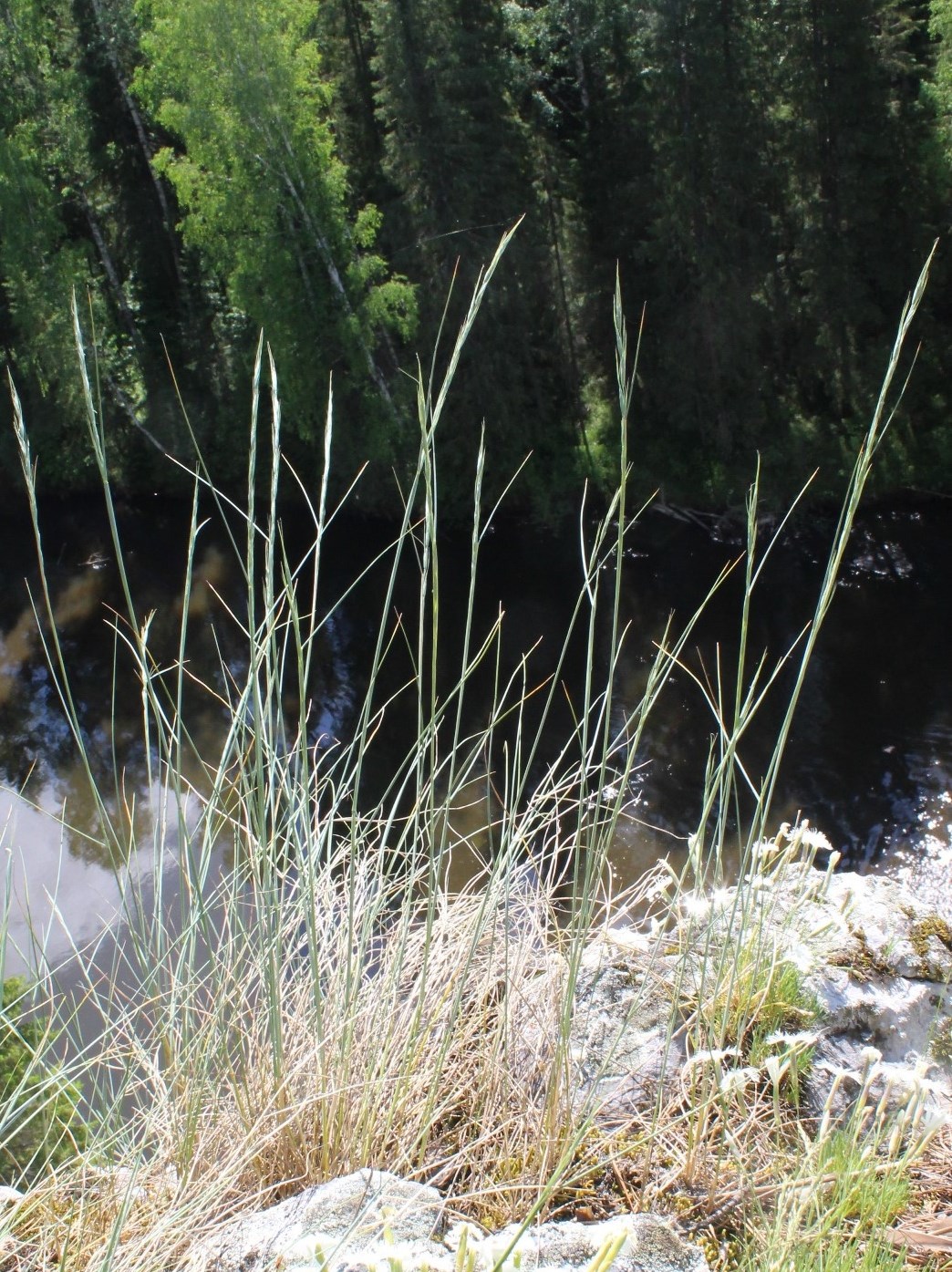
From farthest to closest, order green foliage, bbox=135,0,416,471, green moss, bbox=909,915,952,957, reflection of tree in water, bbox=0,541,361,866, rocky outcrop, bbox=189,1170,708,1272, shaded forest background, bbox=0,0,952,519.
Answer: shaded forest background, bbox=0,0,952,519 → green foliage, bbox=135,0,416,471 → reflection of tree in water, bbox=0,541,361,866 → green moss, bbox=909,915,952,957 → rocky outcrop, bbox=189,1170,708,1272

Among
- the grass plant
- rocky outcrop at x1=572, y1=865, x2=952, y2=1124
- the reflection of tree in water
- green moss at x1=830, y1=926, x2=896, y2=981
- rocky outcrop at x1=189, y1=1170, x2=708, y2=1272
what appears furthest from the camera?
the reflection of tree in water

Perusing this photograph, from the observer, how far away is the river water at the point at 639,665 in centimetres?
668

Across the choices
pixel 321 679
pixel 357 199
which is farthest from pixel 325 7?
pixel 321 679

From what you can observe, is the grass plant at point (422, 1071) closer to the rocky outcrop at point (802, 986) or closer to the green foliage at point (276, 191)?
the rocky outcrop at point (802, 986)

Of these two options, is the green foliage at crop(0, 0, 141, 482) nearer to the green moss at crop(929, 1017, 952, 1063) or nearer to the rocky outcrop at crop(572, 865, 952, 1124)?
the rocky outcrop at crop(572, 865, 952, 1124)

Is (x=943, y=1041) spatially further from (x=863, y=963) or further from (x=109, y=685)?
(x=109, y=685)

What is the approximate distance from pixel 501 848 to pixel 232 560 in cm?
1168

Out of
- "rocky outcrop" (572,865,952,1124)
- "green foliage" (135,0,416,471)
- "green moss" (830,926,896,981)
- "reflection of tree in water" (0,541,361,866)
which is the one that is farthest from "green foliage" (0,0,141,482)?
"green moss" (830,926,896,981)

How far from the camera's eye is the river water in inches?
263

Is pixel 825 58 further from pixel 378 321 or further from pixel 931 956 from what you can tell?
pixel 931 956

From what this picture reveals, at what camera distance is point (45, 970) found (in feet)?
4.86

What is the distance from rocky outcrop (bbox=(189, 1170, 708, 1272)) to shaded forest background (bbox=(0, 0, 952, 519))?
10.2 meters

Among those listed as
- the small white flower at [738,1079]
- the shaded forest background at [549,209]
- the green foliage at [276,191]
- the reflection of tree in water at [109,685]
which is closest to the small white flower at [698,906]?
the small white flower at [738,1079]

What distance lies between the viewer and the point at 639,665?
29.6 ft
